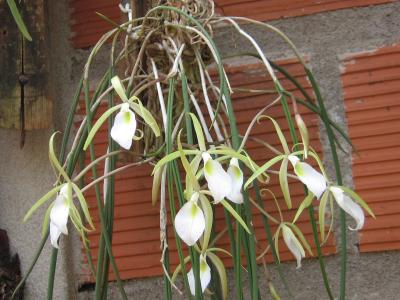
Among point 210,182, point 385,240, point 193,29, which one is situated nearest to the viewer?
point 210,182

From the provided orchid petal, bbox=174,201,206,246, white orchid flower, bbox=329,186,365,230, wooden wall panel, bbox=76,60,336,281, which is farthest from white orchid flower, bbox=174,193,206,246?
wooden wall panel, bbox=76,60,336,281

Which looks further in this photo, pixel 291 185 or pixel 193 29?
pixel 291 185

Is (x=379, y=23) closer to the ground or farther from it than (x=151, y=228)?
farther from it

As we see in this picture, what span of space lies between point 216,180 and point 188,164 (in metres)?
0.02

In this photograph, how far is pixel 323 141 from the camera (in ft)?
2.17

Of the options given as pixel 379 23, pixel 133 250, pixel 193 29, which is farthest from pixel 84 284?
pixel 379 23

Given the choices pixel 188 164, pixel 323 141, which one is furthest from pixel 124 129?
pixel 323 141

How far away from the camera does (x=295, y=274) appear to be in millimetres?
656

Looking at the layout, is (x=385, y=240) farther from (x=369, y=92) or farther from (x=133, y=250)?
(x=133, y=250)

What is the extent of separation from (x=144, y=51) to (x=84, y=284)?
30 centimetres

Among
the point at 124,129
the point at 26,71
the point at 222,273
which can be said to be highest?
the point at 26,71

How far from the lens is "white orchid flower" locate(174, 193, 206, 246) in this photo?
394 millimetres

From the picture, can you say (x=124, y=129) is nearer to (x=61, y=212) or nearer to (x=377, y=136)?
(x=61, y=212)

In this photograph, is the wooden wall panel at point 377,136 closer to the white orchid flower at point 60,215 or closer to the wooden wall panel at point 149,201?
the wooden wall panel at point 149,201
